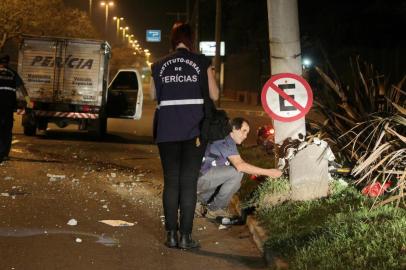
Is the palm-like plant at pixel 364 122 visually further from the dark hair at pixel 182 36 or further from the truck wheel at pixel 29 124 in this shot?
the truck wheel at pixel 29 124

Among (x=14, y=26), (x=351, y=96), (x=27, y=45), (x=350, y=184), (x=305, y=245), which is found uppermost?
(x=14, y=26)

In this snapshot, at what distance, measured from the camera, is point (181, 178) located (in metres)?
6.21

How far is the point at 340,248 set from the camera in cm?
527

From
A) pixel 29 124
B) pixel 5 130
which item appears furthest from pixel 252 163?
pixel 29 124

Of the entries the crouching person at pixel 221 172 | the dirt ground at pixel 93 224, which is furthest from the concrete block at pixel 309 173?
the dirt ground at pixel 93 224

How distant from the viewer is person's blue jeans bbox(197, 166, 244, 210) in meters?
7.36

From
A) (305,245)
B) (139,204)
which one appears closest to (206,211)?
(139,204)

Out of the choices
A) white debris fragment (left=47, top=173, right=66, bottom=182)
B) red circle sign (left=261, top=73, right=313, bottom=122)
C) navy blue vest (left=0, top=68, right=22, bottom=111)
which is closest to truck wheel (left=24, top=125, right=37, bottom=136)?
navy blue vest (left=0, top=68, right=22, bottom=111)

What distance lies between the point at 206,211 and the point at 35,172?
417 centimetres

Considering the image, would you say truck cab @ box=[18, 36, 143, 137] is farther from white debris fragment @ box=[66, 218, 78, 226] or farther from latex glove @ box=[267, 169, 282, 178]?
latex glove @ box=[267, 169, 282, 178]

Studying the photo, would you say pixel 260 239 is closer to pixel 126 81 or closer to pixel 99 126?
pixel 99 126

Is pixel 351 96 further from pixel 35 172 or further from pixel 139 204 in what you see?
pixel 35 172

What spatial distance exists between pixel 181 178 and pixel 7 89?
5754mm

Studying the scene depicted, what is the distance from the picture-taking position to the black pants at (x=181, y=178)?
6.16 metres
